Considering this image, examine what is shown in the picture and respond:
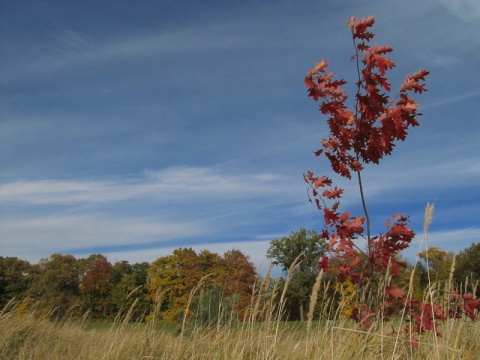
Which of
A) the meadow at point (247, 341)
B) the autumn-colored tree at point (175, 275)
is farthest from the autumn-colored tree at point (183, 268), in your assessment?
the meadow at point (247, 341)

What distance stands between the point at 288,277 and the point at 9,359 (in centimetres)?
474

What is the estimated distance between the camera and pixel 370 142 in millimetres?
4605

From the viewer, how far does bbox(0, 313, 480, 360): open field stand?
3.94 m

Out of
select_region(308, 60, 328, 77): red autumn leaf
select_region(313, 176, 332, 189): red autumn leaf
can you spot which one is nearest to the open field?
select_region(313, 176, 332, 189): red autumn leaf

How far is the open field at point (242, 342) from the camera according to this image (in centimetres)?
394

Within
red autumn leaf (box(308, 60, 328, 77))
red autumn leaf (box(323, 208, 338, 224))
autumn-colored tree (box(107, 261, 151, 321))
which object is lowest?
autumn-colored tree (box(107, 261, 151, 321))

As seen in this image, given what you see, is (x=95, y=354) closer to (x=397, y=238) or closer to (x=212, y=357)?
(x=212, y=357)

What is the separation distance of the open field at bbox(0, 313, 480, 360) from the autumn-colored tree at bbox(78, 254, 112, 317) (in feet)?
115

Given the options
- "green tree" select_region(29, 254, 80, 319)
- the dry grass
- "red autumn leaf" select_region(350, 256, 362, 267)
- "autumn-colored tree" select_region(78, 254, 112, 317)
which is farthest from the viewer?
"autumn-colored tree" select_region(78, 254, 112, 317)

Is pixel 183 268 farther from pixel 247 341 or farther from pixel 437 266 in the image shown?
pixel 247 341

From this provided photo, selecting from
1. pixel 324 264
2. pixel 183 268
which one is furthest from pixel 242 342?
pixel 183 268

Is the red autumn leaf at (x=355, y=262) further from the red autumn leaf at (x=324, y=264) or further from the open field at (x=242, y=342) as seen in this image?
the open field at (x=242, y=342)

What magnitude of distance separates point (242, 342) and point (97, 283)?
1616 inches

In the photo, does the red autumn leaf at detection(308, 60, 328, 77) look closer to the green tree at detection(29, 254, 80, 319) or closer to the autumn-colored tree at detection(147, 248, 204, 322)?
the autumn-colored tree at detection(147, 248, 204, 322)
